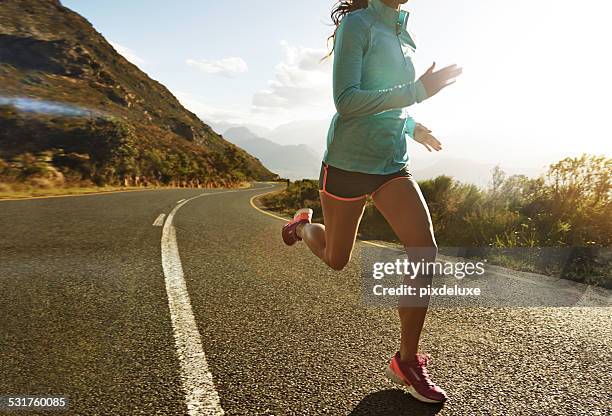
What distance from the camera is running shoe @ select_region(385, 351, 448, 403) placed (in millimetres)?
1979

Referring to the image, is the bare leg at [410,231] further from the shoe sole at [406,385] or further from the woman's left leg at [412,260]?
the shoe sole at [406,385]

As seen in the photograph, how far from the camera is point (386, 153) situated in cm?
240

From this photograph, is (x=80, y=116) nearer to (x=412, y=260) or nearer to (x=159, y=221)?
(x=159, y=221)

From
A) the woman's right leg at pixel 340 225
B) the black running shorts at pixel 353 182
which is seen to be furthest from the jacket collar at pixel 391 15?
the woman's right leg at pixel 340 225

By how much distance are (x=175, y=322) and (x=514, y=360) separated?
2189mm

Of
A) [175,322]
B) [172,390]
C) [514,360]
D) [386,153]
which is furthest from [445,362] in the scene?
[175,322]

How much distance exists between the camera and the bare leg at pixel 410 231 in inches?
85.0

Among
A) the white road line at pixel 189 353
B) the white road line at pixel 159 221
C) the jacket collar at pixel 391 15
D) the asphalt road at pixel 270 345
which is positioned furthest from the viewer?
the white road line at pixel 159 221

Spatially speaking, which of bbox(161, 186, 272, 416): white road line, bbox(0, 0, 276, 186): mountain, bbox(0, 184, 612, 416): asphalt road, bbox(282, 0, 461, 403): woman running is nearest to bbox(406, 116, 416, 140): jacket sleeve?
bbox(282, 0, 461, 403): woman running

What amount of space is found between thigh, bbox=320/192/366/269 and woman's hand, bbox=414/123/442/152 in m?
0.54

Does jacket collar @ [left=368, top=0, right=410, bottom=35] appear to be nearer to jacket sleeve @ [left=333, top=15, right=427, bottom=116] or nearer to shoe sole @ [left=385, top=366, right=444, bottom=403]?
jacket sleeve @ [left=333, top=15, right=427, bottom=116]

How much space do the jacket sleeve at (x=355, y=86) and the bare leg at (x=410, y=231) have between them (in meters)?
0.48

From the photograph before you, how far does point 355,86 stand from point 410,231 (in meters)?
0.85

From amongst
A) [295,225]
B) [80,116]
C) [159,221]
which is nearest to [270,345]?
[295,225]
